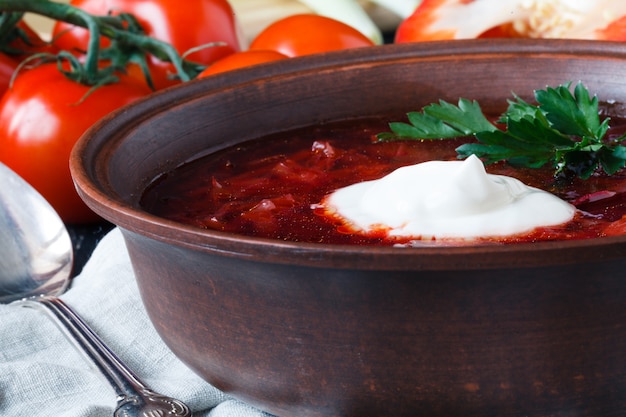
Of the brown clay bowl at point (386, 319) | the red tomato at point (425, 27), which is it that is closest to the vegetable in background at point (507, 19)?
the red tomato at point (425, 27)

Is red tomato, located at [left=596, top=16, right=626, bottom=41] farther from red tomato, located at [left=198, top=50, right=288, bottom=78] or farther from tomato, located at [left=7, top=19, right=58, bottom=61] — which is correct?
tomato, located at [left=7, top=19, right=58, bottom=61]

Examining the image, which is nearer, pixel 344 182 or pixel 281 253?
pixel 281 253

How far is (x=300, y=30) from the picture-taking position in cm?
259

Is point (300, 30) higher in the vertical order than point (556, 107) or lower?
lower

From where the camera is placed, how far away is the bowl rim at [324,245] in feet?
3.14

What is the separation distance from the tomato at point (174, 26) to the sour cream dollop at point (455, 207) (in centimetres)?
133

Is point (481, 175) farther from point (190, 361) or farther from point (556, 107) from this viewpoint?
point (190, 361)

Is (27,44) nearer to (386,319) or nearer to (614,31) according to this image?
(614,31)

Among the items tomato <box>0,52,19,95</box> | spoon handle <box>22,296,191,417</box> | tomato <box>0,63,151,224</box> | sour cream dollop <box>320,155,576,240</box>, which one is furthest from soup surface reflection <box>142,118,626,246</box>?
tomato <box>0,52,19,95</box>

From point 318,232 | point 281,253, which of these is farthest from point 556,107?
point 281,253

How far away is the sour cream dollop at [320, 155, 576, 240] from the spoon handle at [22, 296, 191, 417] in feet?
1.23

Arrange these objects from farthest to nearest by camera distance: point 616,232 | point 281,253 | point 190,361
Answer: point 190,361, point 616,232, point 281,253

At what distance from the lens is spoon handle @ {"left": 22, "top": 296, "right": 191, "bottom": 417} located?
4.50ft

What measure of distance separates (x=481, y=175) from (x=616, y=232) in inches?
7.5
